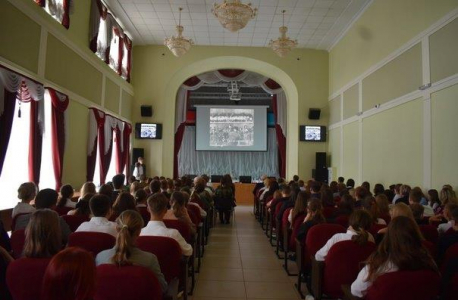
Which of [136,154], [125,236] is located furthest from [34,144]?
[136,154]

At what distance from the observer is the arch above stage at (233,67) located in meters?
12.8

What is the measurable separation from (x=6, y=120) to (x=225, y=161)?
51.8 feet

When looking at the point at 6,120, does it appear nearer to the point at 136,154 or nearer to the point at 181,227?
the point at 181,227

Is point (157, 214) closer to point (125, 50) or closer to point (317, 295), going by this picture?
point (317, 295)

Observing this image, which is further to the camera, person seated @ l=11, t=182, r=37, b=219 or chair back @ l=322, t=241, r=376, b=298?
person seated @ l=11, t=182, r=37, b=219

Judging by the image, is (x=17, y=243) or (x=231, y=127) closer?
(x=17, y=243)

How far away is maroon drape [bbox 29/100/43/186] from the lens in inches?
231

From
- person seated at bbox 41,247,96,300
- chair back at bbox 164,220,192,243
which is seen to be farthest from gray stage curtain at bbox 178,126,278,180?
person seated at bbox 41,247,96,300

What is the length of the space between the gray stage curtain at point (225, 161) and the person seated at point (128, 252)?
59.0 feet

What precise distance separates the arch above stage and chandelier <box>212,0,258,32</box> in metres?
5.43

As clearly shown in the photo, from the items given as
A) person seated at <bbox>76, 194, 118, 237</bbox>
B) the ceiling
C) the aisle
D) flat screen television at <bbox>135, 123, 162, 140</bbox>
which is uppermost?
the ceiling

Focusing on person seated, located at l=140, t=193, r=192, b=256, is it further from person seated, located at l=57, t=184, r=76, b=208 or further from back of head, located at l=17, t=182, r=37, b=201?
person seated, located at l=57, t=184, r=76, b=208

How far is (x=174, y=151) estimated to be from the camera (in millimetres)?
13359

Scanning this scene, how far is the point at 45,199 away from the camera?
376 cm
